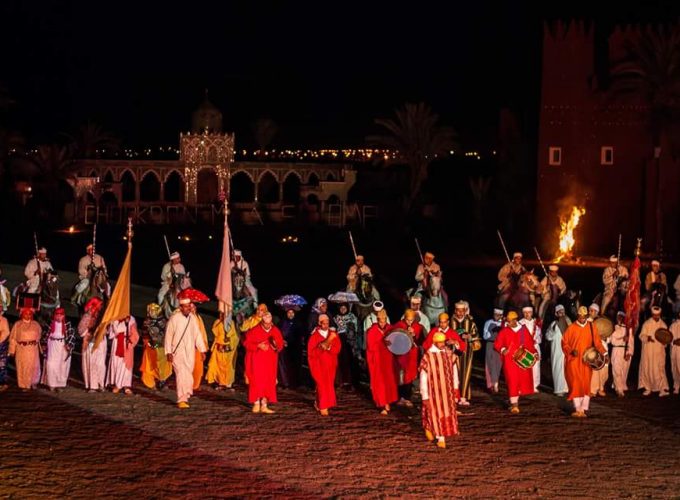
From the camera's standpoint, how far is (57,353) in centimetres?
1586

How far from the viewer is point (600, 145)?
4253cm

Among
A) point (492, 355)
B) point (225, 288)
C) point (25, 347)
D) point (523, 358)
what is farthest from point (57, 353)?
point (523, 358)

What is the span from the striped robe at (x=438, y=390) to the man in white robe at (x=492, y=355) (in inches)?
112

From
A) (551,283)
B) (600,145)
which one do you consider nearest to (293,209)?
(600,145)

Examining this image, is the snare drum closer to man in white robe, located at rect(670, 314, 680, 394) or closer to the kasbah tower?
man in white robe, located at rect(670, 314, 680, 394)

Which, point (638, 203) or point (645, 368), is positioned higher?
point (638, 203)

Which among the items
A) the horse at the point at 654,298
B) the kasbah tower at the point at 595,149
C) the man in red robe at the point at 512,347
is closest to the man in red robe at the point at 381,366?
the man in red robe at the point at 512,347

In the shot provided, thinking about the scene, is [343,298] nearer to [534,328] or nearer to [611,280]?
[534,328]

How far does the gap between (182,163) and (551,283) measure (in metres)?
38.2

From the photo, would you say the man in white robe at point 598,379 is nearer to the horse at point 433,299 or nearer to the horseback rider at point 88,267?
the horse at point 433,299

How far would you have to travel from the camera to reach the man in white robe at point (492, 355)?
15977mm

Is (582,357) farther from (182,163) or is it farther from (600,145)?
(182,163)

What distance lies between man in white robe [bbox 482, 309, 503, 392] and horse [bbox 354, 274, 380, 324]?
2.48 meters

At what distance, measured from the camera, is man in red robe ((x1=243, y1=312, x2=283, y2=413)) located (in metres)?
14.7
